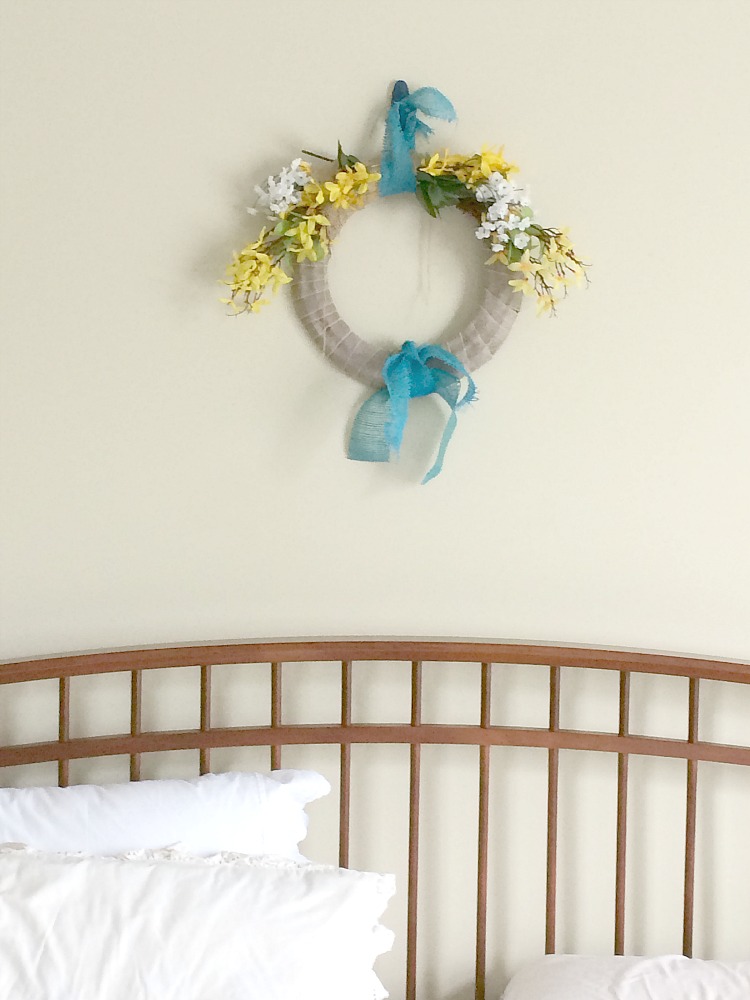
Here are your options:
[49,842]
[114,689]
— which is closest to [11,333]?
[114,689]

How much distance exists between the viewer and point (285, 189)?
146 centimetres

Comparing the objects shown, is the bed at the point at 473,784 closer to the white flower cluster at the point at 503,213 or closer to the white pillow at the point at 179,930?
the white pillow at the point at 179,930

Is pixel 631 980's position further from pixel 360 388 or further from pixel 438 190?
pixel 438 190

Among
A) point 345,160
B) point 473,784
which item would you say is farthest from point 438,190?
point 473,784

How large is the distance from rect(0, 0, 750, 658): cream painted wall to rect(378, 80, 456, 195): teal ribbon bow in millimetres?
52

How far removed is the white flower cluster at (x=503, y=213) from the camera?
145cm

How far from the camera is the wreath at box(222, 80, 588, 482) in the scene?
1.46 metres

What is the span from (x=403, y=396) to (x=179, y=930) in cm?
84

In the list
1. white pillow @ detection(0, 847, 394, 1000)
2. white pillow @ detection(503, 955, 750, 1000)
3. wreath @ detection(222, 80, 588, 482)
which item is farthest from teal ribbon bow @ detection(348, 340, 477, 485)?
white pillow @ detection(503, 955, 750, 1000)

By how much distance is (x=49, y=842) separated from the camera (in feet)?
4.35

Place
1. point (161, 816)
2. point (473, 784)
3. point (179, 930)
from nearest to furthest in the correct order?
point (179, 930), point (161, 816), point (473, 784)

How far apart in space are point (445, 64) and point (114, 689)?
1.20m

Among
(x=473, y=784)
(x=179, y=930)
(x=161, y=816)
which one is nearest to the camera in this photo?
(x=179, y=930)

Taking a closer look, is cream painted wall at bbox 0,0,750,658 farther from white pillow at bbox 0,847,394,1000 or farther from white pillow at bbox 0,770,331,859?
white pillow at bbox 0,847,394,1000
